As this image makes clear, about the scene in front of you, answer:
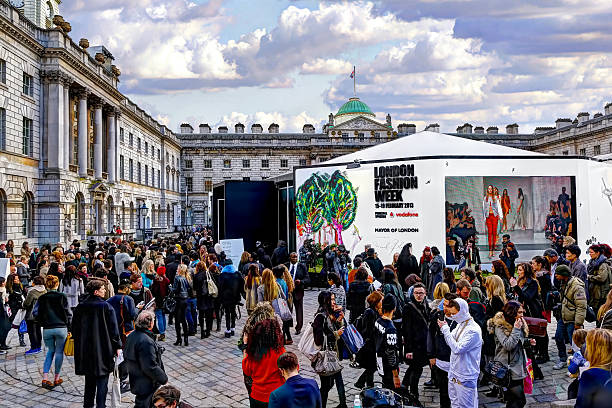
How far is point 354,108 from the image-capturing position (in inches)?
2817

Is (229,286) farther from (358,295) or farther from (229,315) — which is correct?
(358,295)

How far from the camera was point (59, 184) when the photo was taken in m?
27.6

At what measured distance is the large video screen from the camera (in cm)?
1544

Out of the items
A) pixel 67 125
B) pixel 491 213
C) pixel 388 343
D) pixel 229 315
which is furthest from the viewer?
pixel 67 125

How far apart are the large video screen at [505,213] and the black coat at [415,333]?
359 inches

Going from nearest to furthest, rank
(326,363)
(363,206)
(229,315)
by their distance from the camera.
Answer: (326,363), (229,315), (363,206)

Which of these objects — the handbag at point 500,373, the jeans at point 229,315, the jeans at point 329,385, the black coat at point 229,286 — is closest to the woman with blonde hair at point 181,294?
the black coat at point 229,286

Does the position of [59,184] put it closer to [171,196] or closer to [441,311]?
[441,311]

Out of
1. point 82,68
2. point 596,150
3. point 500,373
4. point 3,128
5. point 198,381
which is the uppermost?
point 82,68

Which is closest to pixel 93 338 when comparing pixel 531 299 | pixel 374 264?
pixel 531 299

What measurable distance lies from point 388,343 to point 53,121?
90.4ft

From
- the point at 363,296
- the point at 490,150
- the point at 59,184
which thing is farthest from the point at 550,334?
the point at 59,184

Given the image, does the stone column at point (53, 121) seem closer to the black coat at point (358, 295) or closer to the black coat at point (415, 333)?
the black coat at point (358, 295)

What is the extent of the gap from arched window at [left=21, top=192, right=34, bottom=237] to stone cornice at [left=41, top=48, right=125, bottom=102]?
27.0 ft
